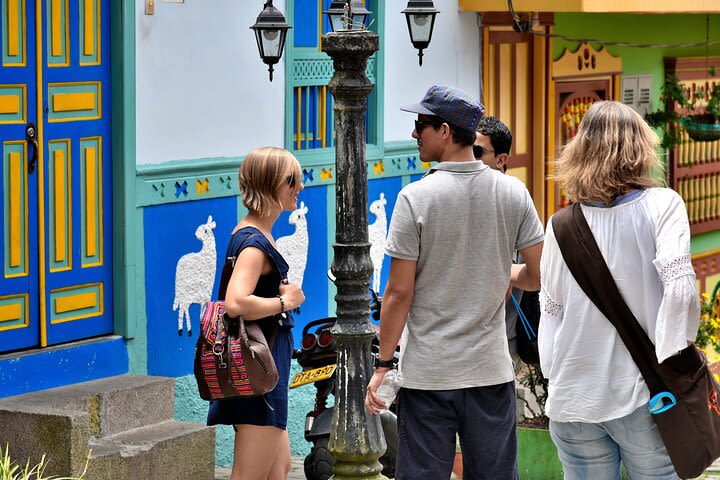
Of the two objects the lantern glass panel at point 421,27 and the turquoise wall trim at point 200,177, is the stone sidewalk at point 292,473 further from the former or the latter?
the lantern glass panel at point 421,27

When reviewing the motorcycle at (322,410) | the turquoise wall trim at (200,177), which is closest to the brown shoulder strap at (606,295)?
the motorcycle at (322,410)

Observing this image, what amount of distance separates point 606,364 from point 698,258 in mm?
12444

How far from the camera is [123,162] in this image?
8008mm

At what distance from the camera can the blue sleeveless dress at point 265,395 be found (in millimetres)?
5836

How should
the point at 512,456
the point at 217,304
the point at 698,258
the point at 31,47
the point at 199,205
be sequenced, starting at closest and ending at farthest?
1. the point at 512,456
2. the point at 217,304
3. the point at 31,47
4. the point at 199,205
5. the point at 698,258

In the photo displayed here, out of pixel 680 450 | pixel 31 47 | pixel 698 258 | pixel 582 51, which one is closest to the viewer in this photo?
pixel 680 450

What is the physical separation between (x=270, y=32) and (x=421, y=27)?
1.60 meters

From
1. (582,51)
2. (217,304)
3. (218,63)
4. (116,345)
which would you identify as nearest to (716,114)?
(582,51)

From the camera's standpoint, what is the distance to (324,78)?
10.0 meters

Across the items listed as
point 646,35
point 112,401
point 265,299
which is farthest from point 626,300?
point 646,35

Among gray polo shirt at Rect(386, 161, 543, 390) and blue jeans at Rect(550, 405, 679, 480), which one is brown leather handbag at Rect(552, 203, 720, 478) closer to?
blue jeans at Rect(550, 405, 679, 480)

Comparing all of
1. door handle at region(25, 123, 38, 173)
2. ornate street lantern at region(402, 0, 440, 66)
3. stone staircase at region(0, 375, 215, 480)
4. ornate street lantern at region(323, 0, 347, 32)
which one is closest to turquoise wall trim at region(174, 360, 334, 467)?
stone staircase at region(0, 375, 215, 480)

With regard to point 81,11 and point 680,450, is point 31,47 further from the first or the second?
point 680,450

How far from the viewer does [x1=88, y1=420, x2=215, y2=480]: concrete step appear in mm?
7270
